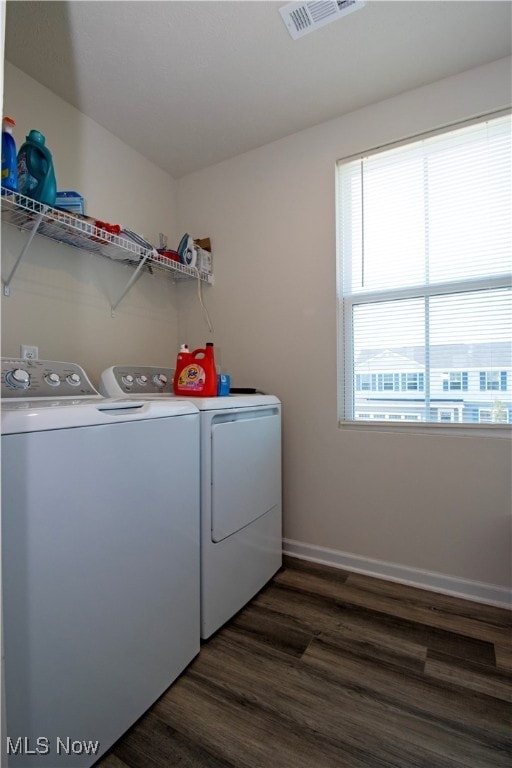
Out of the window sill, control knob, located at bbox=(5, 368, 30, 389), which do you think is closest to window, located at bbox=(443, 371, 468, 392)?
the window sill

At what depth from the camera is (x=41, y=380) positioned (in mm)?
1413

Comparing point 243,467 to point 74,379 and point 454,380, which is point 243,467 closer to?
point 74,379

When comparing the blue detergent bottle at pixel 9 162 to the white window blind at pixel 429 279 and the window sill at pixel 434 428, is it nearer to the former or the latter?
the white window blind at pixel 429 279

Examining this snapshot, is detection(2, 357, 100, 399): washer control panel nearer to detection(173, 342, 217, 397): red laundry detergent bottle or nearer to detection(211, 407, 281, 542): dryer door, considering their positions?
detection(173, 342, 217, 397): red laundry detergent bottle

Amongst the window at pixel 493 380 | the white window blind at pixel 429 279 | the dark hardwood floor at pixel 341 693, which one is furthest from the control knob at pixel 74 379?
the window at pixel 493 380

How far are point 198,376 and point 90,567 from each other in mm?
922

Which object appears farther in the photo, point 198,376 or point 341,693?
point 198,376

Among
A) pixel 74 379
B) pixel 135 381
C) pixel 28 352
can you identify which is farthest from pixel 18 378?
pixel 135 381

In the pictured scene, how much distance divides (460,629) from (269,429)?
1181mm

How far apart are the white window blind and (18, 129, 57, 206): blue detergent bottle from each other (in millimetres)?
1454

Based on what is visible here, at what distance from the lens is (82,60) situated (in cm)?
164

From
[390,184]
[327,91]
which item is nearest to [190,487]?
[390,184]

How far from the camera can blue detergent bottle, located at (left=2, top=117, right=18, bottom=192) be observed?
1.34 meters

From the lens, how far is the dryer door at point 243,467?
1.47 meters
